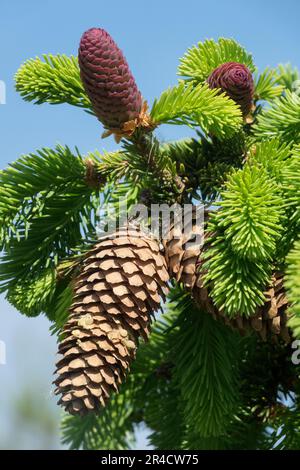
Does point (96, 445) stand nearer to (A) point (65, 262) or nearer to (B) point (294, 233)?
(A) point (65, 262)

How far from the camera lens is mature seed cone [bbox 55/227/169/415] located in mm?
827

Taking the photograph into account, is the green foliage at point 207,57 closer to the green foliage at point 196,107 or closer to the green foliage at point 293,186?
the green foliage at point 196,107

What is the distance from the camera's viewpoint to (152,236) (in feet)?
3.12

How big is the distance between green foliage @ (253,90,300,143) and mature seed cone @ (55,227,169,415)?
214 mm

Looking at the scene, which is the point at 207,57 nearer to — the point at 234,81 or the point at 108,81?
the point at 234,81

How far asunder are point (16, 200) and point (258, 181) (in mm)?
348

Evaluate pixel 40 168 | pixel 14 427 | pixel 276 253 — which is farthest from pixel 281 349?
pixel 14 427

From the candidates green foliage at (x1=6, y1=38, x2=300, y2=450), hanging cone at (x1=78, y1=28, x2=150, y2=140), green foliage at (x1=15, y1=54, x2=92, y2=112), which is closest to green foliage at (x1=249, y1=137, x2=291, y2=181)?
green foliage at (x1=6, y1=38, x2=300, y2=450)

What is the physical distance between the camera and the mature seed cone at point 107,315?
83cm

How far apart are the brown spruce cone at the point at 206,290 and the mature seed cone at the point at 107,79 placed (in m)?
0.15

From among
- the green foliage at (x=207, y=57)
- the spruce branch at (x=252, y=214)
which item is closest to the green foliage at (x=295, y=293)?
the spruce branch at (x=252, y=214)

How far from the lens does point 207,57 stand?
3.58 ft

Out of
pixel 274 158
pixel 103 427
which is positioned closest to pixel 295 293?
pixel 274 158

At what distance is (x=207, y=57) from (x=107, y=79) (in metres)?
0.26
